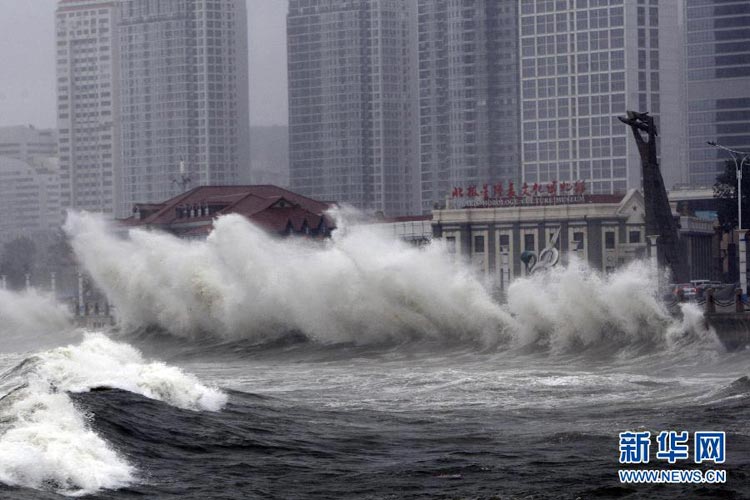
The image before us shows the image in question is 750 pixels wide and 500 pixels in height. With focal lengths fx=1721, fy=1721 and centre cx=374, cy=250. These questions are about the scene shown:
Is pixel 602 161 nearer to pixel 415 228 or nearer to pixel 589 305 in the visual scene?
pixel 415 228

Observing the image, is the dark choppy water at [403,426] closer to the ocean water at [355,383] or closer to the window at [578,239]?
the ocean water at [355,383]

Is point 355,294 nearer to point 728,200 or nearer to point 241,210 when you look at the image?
point 241,210

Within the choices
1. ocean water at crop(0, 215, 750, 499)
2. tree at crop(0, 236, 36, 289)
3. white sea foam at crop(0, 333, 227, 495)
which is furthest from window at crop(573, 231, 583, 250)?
white sea foam at crop(0, 333, 227, 495)

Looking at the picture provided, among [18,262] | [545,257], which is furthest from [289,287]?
[18,262]

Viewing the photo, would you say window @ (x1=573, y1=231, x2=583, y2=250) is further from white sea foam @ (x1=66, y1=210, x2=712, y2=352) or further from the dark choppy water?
the dark choppy water

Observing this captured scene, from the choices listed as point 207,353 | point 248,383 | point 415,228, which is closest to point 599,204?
point 415,228

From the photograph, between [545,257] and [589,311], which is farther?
[545,257]
